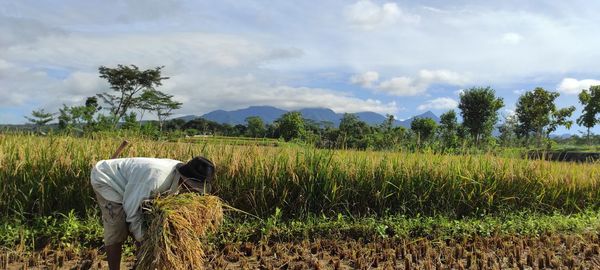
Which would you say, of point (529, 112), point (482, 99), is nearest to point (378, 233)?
point (482, 99)

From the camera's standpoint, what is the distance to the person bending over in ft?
9.96

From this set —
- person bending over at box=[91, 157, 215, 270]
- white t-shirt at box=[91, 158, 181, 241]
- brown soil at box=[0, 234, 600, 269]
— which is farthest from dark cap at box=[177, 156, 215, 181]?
brown soil at box=[0, 234, 600, 269]

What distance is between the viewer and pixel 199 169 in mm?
3102

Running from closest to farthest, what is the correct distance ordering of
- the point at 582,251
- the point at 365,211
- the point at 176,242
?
the point at 176,242
the point at 582,251
the point at 365,211

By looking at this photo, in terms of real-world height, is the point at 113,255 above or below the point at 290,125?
below

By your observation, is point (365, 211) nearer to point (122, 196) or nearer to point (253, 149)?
point (253, 149)

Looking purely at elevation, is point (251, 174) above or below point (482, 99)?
below

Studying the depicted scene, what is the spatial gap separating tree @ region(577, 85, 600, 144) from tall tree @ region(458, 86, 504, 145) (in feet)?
16.2

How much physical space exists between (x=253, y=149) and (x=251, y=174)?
2.22ft

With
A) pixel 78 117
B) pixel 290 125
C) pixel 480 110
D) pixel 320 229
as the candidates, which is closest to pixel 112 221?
pixel 320 229

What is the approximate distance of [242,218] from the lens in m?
5.25

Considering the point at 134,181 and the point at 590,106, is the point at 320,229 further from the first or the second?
the point at 590,106

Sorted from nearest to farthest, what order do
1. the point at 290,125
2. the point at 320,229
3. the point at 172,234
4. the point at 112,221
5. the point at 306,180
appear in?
the point at 172,234 → the point at 112,221 → the point at 320,229 → the point at 306,180 → the point at 290,125

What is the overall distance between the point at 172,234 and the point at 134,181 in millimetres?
431
